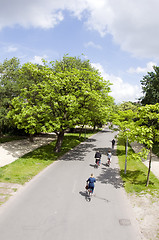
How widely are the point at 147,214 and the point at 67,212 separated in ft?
12.8

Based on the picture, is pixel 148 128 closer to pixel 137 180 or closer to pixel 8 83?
pixel 137 180

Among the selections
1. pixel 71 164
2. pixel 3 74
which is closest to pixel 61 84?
pixel 71 164

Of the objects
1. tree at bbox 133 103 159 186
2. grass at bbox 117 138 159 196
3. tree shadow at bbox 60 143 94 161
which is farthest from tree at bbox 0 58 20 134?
tree at bbox 133 103 159 186

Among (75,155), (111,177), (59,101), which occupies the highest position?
(59,101)

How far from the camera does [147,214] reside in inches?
331

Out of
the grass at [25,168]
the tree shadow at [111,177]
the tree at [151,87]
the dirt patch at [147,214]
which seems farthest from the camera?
the tree at [151,87]

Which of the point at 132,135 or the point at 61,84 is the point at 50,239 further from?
the point at 61,84

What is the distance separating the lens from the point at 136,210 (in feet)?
28.8

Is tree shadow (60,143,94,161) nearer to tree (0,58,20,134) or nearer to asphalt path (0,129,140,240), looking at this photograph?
asphalt path (0,129,140,240)

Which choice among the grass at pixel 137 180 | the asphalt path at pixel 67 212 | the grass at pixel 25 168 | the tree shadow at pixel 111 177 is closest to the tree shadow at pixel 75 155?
the grass at pixel 25 168

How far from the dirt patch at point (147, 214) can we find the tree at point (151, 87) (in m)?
18.8

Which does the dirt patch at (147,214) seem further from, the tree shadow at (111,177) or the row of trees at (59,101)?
the row of trees at (59,101)

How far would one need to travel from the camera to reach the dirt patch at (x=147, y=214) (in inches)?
275

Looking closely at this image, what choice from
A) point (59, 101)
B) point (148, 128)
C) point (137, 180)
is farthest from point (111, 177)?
point (59, 101)
